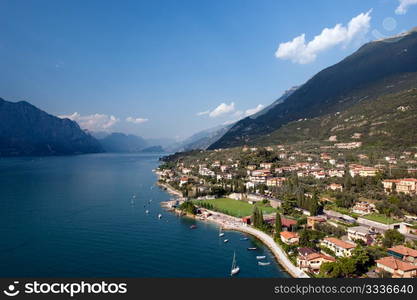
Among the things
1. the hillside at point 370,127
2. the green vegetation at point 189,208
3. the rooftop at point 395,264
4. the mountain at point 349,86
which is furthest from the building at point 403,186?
the mountain at point 349,86

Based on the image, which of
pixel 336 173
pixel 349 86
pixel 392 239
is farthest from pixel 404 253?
pixel 349 86

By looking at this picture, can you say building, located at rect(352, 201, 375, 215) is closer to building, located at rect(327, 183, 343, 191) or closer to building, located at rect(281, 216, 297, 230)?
building, located at rect(327, 183, 343, 191)

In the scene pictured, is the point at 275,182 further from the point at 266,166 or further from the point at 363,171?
the point at 266,166

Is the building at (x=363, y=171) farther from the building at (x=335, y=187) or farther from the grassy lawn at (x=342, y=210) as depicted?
the grassy lawn at (x=342, y=210)

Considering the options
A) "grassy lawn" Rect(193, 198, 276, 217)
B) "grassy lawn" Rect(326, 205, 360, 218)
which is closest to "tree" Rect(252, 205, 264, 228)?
"grassy lawn" Rect(193, 198, 276, 217)

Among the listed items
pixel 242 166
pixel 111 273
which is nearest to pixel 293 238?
pixel 111 273
